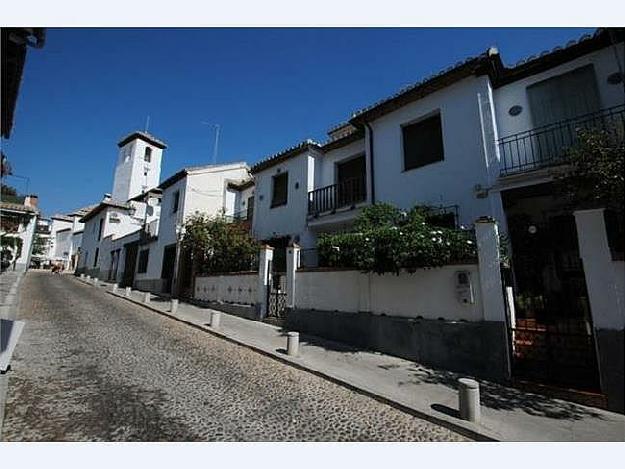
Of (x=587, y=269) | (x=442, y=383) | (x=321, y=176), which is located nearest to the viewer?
(x=587, y=269)

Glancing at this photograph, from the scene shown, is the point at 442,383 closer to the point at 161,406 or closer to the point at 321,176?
the point at 161,406

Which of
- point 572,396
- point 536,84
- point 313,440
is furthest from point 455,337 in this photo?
point 536,84

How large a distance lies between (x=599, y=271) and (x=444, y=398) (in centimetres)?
230

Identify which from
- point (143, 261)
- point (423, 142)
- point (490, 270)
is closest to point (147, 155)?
point (143, 261)

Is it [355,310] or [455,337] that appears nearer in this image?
[455,337]

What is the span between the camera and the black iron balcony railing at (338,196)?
9570 mm

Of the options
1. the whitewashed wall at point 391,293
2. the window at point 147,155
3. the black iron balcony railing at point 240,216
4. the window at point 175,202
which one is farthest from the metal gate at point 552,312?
the window at point 147,155

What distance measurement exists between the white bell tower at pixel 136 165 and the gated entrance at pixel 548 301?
34.0 metres

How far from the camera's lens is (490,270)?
4.62 m

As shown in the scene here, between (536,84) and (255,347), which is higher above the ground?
(536,84)

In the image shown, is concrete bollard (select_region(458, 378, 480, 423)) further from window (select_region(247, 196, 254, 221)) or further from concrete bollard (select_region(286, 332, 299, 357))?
window (select_region(247, 196, 254, 221))

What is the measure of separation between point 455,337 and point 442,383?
2.48ft
